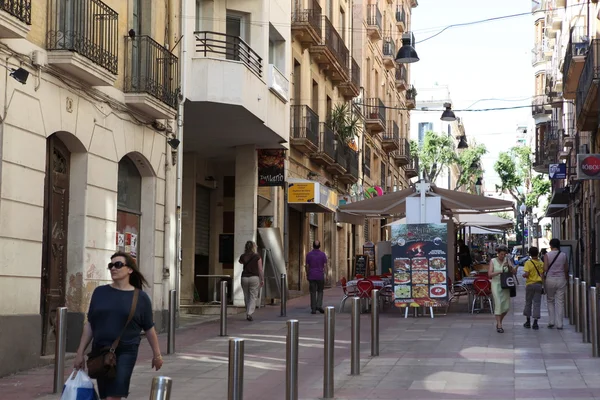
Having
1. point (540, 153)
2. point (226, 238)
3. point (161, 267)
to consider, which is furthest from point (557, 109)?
point (161, 267)

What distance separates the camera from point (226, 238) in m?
26.2

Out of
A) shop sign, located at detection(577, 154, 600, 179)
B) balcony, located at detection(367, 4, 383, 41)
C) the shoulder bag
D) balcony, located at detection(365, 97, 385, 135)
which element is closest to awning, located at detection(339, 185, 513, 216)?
shop sign, located at detection(577, 154, 600, 179)

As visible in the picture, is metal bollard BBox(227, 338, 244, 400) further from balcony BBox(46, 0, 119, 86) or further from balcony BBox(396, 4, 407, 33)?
balcony BBox(396, 4, 407, 33)

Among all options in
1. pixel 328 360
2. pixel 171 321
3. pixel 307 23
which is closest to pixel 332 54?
pixel 307 23

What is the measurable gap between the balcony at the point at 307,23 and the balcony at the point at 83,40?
13.0m

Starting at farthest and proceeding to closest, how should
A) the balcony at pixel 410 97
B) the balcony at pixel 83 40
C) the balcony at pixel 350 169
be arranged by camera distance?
the balcony at pixel 410 97, the balcony at pixel 350 169, the balcony at pixel 83 40

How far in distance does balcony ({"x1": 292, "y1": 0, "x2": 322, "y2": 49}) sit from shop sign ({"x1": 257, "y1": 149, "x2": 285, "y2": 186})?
4430mm

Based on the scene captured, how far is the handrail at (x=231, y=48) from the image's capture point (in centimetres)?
2025

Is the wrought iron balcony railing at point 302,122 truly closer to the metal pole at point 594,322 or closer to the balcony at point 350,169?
the balcony at point 350,169

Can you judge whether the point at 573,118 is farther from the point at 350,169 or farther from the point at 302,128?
the point at 302,128

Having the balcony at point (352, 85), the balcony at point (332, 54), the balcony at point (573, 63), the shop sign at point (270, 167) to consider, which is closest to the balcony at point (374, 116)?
the balcony at point (352, 85)

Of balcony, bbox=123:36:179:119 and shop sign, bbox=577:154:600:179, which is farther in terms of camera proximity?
shop sign, bbox=577:154:600:179

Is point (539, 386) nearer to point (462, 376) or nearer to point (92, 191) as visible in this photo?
point (462, 376)

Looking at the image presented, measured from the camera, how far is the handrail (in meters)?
20.2
